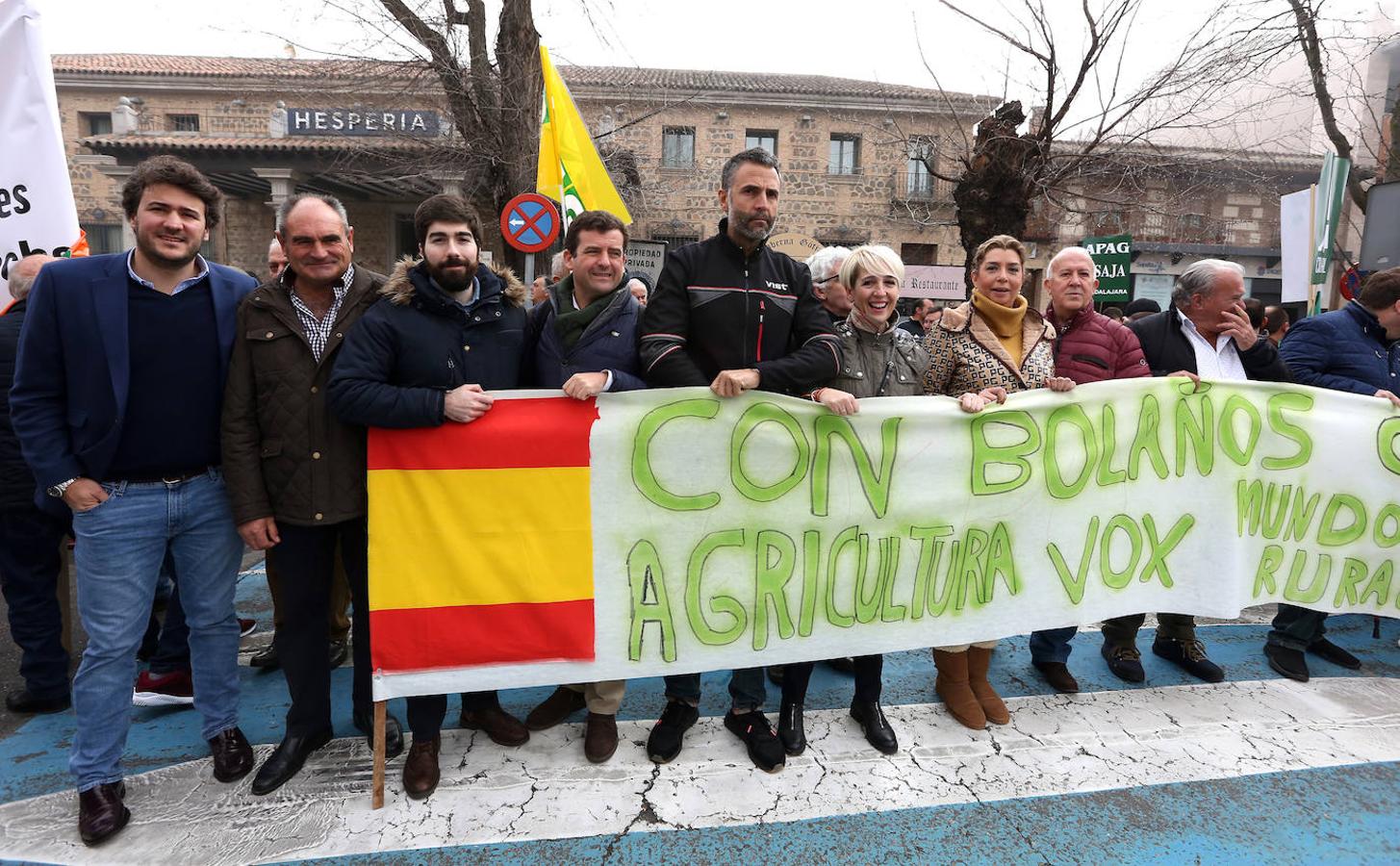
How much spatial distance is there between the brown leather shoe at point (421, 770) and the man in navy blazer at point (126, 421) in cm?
88

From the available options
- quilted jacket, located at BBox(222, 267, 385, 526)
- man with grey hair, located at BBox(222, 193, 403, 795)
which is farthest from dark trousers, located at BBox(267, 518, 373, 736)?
quilted jacket, located at BBox(222, 267, 385, 526)

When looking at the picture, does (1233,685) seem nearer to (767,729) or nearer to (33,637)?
(767,729)

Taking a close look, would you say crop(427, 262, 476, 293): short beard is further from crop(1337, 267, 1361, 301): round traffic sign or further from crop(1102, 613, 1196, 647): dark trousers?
crop(1337, 267, 1361, 301): round traffic sign

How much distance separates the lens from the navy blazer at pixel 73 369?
231cm

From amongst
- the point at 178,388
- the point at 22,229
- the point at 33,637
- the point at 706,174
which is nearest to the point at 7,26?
the point at 22,229

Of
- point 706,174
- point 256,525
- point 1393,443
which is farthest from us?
Result: point 706,174

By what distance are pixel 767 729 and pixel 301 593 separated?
6.05 ft

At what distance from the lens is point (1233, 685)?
11.6ft

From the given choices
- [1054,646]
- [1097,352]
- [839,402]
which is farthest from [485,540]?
[1097,352]

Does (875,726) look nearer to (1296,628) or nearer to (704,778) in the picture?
(704,778)

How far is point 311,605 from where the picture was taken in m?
2.69

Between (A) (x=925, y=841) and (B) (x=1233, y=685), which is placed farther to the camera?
(B) (x=1233, y=685)

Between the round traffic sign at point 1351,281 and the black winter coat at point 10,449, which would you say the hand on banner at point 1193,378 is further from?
the round traffic sign at point 1351,281

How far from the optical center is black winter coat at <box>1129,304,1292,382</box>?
139 inches
